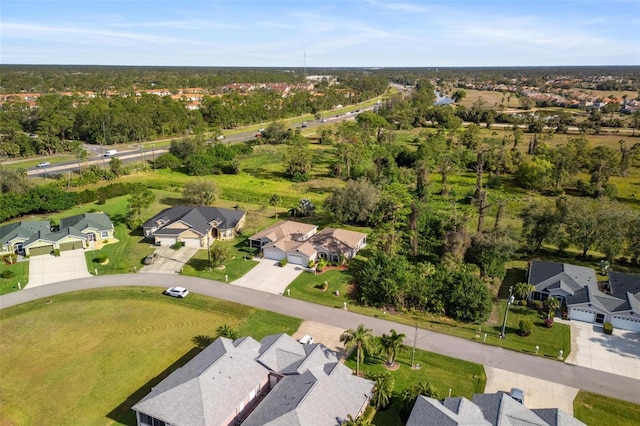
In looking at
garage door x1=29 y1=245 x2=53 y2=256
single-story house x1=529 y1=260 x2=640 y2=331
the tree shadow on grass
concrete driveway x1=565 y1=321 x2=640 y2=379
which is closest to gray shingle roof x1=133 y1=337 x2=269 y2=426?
the tree shadow on grass

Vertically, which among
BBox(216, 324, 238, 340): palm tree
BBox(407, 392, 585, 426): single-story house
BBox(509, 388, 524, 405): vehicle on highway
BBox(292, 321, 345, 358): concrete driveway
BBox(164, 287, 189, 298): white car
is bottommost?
BBox(292, 321, 345, 358): concrete driveway

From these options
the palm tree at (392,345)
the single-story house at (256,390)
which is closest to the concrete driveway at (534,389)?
the palm tree at (392,345)

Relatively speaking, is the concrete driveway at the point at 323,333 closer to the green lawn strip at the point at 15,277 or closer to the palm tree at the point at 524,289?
the palm tree at the point at 524,289

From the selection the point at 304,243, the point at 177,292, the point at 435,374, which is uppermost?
the point at 304,243

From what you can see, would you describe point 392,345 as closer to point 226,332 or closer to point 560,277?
point 226,332

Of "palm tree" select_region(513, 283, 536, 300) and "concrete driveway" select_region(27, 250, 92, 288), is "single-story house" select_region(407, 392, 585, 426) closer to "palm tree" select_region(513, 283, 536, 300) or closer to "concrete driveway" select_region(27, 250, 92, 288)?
"palm tree" select_region(513, 283, 536, 300)

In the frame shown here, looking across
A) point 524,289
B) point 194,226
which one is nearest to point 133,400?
point 194,226
